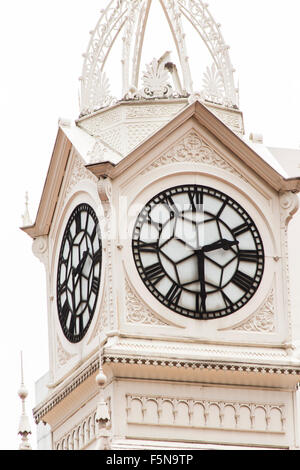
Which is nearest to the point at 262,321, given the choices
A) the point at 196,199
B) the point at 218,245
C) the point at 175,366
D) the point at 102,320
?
the point at 218,245

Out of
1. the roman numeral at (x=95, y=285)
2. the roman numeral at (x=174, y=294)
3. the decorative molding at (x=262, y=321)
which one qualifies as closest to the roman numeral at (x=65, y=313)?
the roman numeral at (x=95, y=285)

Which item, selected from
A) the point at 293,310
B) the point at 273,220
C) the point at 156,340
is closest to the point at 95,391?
the point at 156,340

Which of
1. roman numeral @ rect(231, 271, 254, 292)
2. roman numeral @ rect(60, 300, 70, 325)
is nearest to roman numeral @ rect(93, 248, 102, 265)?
roman numeral @ rect(60, 300, 70, 325)

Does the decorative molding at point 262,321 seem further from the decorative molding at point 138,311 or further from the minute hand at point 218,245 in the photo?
the decorative molding at point 138,311

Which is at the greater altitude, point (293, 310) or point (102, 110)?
point (102, 110)

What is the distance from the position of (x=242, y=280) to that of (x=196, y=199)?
5.17ft

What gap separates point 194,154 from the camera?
46.2 meters

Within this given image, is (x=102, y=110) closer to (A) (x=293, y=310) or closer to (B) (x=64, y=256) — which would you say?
(B) (x=64, y=256)

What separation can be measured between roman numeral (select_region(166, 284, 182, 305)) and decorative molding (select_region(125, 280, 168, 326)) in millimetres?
402

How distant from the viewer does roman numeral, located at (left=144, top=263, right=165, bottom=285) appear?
45281 millimetres

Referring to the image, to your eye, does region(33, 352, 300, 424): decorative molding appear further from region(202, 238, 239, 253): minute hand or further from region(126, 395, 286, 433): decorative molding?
region(202, 238, 239, 253): minute hand
